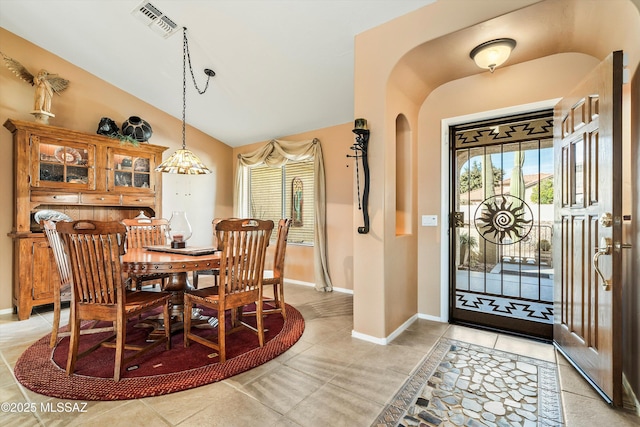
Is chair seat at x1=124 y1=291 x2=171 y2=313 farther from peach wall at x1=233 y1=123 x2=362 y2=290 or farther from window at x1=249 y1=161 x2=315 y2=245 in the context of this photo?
window at x1=249 y1=161 x2=315 y2=245

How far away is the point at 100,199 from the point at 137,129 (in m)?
1.07

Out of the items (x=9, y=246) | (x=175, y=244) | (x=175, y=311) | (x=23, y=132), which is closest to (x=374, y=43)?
(x=175, y=244)

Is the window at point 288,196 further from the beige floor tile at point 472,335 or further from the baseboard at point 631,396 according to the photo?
the baseboard at point 631,396

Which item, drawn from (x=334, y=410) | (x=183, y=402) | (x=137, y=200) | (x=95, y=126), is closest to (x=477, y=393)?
(x=334, y=410)

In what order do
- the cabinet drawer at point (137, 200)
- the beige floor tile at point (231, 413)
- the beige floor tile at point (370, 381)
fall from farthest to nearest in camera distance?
the cabinet drawer at point (137, 200), the beige floor tile at point (370, 381), the beige floor tile at point (231, 413)

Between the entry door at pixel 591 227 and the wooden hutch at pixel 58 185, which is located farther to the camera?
the wooden hutch at pixel 58 185

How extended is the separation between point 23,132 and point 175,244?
89.4 inches

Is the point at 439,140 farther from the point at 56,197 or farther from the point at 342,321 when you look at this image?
the point at 56,197

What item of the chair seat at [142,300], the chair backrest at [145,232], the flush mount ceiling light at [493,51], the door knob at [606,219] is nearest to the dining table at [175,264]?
the chair seat at [142,300]

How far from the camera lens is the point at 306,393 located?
1.88 m

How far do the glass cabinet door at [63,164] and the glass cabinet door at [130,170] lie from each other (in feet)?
0.77

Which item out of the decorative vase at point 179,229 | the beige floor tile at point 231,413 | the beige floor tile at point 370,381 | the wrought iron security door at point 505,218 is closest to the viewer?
the beige floor tile at point 231,413

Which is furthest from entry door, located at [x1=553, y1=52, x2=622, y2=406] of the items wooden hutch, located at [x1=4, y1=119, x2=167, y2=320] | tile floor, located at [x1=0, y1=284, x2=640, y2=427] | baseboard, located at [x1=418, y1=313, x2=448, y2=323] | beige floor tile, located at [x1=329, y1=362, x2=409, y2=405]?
wooden hutch, located at [x1=4, y1=119, x2=167, y2=320]

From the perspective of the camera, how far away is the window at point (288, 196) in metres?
4.94
